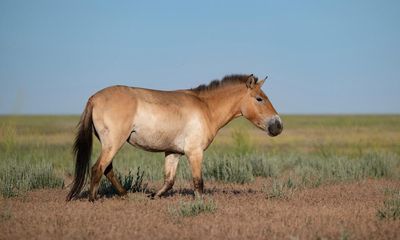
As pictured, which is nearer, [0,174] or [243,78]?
[243,78]

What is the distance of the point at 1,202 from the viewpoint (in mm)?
9570

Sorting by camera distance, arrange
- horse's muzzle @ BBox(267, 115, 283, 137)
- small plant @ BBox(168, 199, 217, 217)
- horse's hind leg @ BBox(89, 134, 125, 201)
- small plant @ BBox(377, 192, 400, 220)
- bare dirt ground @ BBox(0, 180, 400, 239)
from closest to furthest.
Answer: bare dirt ground @ BBox(0, 180, 400, 239)
small plant @ BBox(377, 192, 400, 220)
small plant @ BBox(168, 199, 217, 217)
horse's hind leg @ BBox(89, 134, 125, 201)
horse's muzzle @ BBox(267, 115, 283, 137)

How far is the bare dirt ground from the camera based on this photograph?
6852 mm

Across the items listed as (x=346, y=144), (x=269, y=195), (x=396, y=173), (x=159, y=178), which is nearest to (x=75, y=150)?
(x=269, y=195)

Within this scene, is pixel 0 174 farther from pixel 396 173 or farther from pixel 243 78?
pixel 396 173

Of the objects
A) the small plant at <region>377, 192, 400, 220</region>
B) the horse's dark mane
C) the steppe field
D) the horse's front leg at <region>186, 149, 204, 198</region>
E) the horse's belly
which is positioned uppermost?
the horse's dark mane

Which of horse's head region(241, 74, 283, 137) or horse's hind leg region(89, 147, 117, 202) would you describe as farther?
horse's head region(241, 74, 283, 137)

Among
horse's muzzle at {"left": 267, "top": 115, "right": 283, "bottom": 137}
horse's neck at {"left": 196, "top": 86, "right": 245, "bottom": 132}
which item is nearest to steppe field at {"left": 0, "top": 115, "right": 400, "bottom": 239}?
horse's muzzle at {"left": 267, "top": 115, "right": 283, "bottom": 137}

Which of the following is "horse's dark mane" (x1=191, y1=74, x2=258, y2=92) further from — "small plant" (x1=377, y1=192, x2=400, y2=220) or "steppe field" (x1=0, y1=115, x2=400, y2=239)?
"small plant" (x1=377, y1=192, x2=400, y2=220)

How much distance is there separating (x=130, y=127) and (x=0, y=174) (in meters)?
5.12

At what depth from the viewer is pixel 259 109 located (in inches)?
416

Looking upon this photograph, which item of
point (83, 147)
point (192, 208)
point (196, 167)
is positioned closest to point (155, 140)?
point (196, 167)

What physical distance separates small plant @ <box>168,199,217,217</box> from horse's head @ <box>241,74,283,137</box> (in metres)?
2.52

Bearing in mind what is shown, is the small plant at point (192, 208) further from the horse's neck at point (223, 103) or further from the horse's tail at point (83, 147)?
the horse's neck at point (223, 103)
